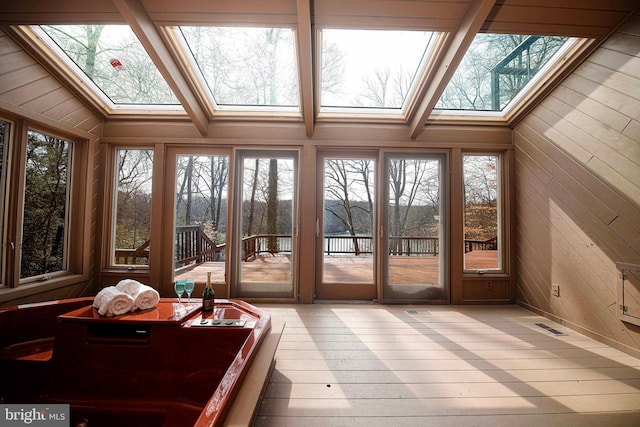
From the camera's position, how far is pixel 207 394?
169 centimetres

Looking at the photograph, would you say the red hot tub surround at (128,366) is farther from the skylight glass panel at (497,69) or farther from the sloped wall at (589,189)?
the skylight glass panel at (497,69)

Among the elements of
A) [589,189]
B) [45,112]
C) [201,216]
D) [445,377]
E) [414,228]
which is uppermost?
[45,112]

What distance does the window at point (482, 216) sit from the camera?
3.75 metres

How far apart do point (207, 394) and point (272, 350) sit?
1.65ft

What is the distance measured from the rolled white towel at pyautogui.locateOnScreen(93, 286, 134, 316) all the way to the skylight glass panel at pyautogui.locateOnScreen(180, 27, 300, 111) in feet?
7.98

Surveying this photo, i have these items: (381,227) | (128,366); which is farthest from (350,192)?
(128,366)

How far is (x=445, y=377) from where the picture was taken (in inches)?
76.2

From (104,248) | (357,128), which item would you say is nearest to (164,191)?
(104,248)

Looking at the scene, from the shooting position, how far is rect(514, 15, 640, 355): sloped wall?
2295 millimetres

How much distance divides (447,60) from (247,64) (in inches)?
80.7

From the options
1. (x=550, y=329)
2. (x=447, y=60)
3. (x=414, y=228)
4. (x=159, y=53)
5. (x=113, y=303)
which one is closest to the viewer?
(x=113, y=303)

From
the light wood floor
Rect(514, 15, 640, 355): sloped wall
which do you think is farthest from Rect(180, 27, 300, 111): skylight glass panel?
Rect(514, 15, 640, 355): sloped wall

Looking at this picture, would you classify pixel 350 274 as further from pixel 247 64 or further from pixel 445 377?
pixel 247 64

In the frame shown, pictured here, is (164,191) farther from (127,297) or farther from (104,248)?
(127,297)
